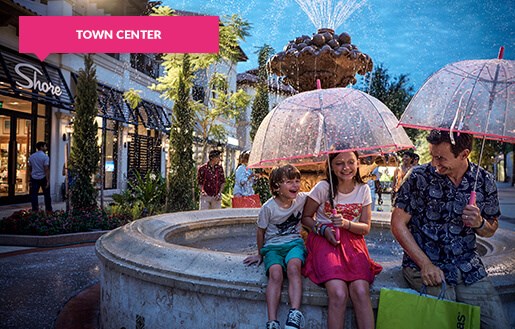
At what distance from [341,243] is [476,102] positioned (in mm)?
1230

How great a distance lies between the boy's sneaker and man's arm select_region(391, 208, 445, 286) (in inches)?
29.6

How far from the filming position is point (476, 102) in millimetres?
2711

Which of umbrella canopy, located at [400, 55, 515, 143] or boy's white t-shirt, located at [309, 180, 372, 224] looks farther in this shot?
boy's white t-shirt, located at [309, 180, 372, 224]

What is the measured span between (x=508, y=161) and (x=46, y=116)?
2646 inches

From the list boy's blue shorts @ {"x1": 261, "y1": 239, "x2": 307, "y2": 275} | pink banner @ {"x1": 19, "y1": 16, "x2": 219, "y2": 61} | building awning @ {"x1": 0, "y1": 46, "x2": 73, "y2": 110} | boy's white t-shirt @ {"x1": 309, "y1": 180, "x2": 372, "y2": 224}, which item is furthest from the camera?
building awning @ {"x1": 0, "y1": 46, "x2": 73, "y2": 110}

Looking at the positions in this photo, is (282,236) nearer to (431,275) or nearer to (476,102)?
(431,275)

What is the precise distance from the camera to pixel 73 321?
3949 mm

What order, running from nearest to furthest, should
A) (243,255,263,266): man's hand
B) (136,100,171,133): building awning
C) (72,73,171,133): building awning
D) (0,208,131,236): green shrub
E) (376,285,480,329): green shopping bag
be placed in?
(376,285,480,329): green shopping bag
(243,255,263,266): man's hand
(0,208,131,236): green shrub
(72,73,171,133): building awning
(136,100,171,133): building awning

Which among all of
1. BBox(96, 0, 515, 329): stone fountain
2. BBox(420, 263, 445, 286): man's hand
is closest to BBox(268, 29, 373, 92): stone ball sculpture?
BBox(96, 0, 515, 329): stone fountain

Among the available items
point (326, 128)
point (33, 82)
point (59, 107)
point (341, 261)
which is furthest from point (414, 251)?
point (59, 107)

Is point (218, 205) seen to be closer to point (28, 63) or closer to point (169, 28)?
point (169, 28)

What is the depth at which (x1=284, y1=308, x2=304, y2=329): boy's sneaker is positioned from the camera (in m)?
2.50

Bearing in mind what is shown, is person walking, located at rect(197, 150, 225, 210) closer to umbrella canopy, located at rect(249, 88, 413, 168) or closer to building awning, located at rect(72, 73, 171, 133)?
umbrella canopy, located at rect(249, 88, 413, 168)

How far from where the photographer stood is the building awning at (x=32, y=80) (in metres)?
13.3
